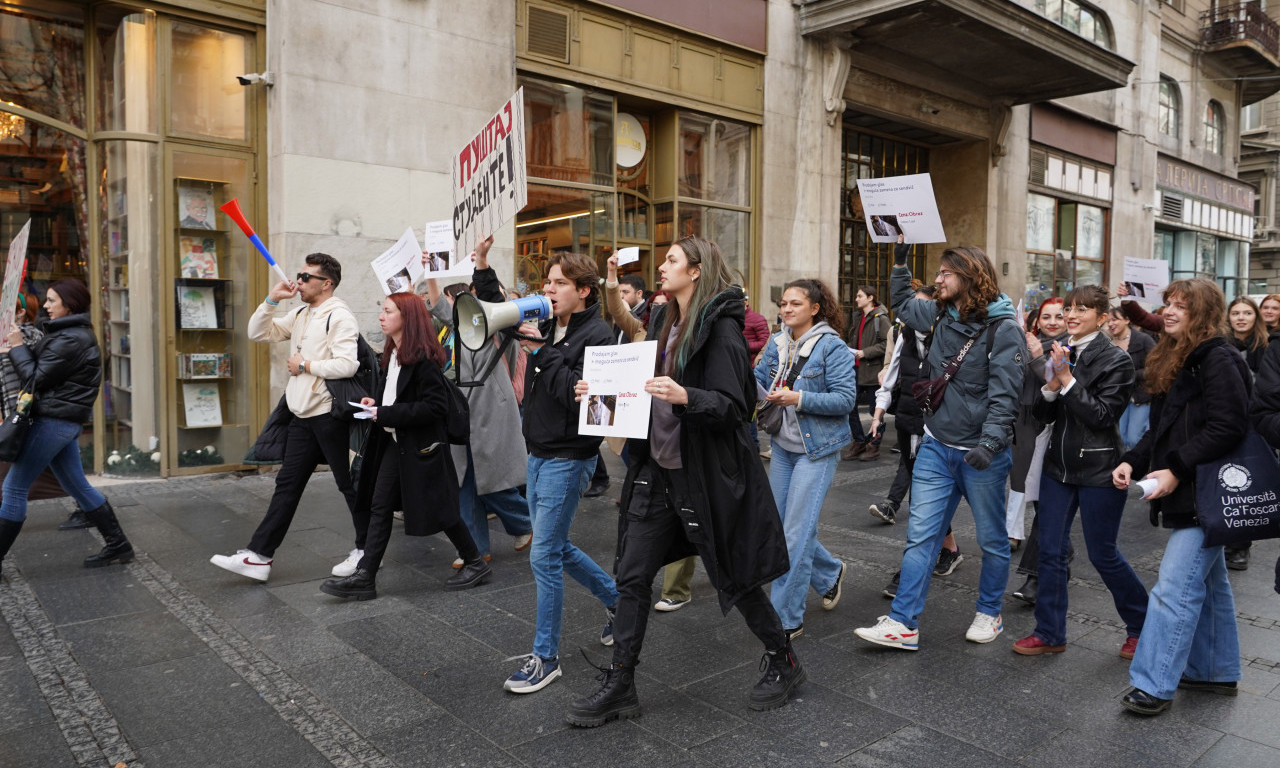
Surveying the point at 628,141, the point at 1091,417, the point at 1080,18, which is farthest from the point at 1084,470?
the point at 1080,18

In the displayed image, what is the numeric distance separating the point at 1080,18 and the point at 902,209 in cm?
1624

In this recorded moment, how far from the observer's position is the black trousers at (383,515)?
209 inches

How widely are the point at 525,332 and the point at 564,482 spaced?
71cm

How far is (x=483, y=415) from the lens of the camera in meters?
6.17

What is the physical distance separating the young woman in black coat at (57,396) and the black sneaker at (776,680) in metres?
4.34

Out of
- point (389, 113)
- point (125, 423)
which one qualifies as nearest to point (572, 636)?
point (125, 423)

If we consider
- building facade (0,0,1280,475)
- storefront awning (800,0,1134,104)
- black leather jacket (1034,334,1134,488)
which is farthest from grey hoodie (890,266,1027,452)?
storefront awning (800,0,1134,104)

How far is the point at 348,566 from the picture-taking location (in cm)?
573

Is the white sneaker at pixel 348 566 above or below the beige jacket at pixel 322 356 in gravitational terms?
below

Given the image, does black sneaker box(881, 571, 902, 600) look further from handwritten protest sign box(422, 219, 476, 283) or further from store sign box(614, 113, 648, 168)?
store sign box(614, 113, 648, 168)

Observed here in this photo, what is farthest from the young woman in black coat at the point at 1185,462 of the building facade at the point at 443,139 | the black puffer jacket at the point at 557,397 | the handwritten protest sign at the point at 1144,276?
the building facade at the point at 443,139

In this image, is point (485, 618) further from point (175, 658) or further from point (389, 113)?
point (389, 113)

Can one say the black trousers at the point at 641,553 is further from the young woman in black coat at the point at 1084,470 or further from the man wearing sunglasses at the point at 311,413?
the man wearing sunglasses at the point at 311,413

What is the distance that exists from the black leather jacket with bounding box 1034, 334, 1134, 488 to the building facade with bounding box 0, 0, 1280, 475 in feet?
23.4
